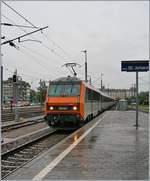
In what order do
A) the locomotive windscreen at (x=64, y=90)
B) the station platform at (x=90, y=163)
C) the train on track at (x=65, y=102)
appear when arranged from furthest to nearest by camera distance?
the locomotive windscreen at (x=64, y=90), the train on track at (x=65, y=102), the station platform at (x=90, y=163)

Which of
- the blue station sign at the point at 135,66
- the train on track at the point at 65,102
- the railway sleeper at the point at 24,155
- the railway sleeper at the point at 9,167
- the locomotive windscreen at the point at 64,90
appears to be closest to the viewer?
the railway sleeper at the point at 9,167

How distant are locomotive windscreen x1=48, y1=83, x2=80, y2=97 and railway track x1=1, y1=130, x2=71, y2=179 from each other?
13.3 feet

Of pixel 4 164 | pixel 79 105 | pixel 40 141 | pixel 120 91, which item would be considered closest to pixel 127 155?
pixel 4 164

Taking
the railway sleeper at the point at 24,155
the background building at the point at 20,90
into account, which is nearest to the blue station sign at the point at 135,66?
the railway sleeper at the point at 24,155

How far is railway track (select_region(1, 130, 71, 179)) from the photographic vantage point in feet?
37.2

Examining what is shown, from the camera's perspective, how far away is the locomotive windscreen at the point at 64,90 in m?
23.4

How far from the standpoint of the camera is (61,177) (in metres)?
8.52

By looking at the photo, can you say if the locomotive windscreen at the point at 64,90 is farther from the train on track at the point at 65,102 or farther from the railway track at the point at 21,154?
the railway track at the point at 21,154

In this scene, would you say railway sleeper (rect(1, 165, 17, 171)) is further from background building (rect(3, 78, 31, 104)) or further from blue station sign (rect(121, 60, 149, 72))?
background building (rect(3, 78, 31, 104))

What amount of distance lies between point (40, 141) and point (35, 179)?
10641 millimetres

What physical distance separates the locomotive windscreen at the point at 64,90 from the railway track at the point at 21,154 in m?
4.05

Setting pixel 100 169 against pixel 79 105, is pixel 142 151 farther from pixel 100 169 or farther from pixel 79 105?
pixel 79 105

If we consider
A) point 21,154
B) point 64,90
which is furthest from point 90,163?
point 64,90

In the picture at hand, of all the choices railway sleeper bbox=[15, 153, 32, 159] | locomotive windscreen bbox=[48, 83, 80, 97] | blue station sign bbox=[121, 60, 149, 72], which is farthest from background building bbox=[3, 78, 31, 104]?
railway sleeper bbox=[15, 153, 32, 159]
